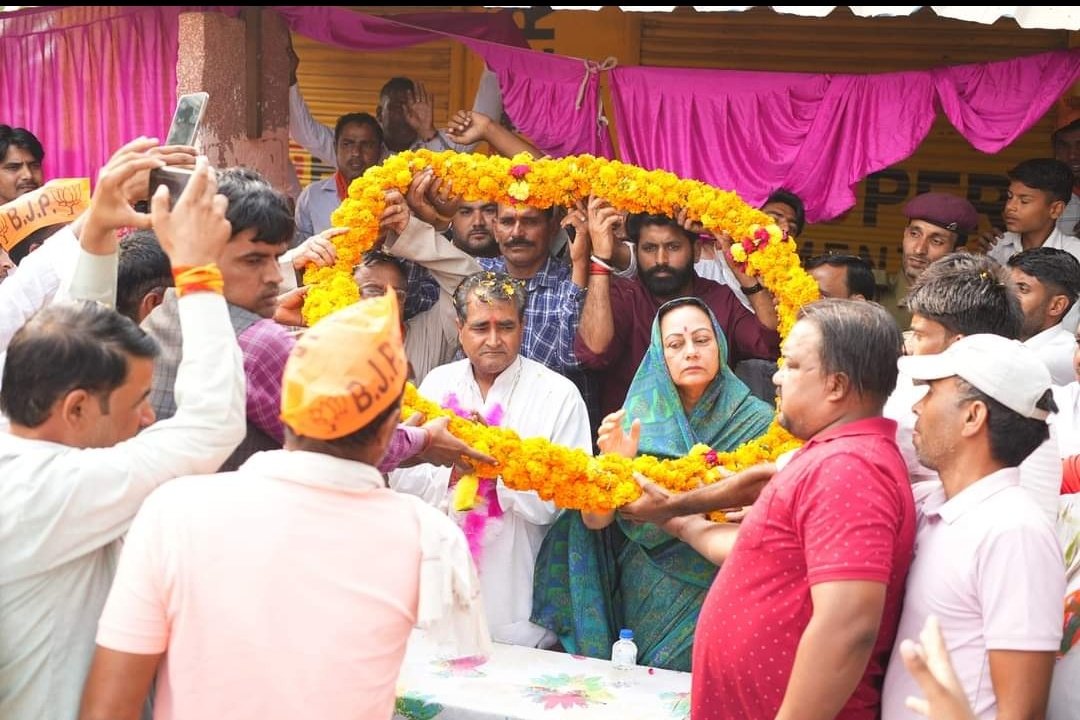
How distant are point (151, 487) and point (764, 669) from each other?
55.8 inches

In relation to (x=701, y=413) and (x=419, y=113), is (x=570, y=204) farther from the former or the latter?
(x=419, y=113)

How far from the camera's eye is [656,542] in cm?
425

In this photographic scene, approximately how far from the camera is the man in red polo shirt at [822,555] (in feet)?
8.19

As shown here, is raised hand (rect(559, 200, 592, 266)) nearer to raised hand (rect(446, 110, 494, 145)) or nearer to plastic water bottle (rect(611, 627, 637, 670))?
raised hand (rect(446, 110, 494, 145))

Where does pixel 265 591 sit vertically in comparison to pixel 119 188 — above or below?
below

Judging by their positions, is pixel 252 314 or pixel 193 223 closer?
pixel 193 223

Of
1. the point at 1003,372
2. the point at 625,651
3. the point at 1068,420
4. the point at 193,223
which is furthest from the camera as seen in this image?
the point at 625,651

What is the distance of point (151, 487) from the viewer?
2.30 metres

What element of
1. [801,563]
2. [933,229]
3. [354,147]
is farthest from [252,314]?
[354,147]

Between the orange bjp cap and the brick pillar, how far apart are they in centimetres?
415

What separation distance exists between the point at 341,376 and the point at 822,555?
1.11 m

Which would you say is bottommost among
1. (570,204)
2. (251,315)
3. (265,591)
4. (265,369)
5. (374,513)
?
(265,591)

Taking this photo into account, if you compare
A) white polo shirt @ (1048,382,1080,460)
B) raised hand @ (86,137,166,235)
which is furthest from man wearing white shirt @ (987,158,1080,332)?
raised hand @ (86,137,166,235)

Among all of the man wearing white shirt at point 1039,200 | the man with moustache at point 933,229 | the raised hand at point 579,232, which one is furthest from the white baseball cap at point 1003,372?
the man wearing white shirt at point 1039,200
